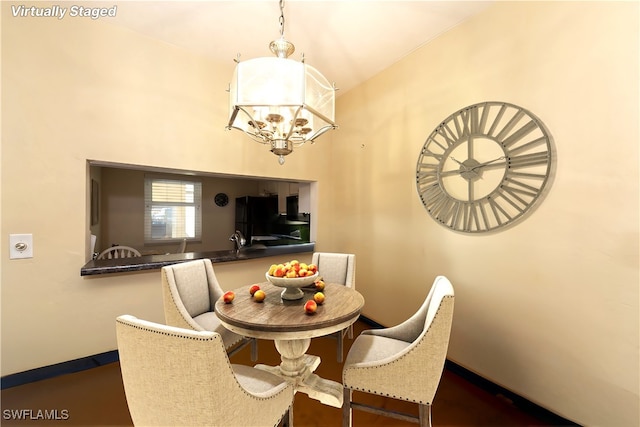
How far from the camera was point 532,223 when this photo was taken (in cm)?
182

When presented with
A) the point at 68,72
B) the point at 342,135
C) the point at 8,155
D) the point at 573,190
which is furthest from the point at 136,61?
the point at 573,190

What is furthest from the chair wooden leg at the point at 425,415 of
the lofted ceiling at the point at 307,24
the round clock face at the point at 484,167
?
the lofted ceiling at the point at 307,24

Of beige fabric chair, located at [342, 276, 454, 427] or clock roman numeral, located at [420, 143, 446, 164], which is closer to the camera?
beige fabric chair, located at [342, 276, 454, 427]

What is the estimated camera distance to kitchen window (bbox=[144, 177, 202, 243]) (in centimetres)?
503

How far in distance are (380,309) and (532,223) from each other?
1.72 metres

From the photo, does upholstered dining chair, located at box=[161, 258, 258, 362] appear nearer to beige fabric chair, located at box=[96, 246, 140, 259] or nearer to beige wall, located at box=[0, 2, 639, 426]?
beige wall, located at box=[0, 2, 639, 426]

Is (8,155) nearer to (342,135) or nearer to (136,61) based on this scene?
(136,61)

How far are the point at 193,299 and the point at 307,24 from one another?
7.76 ft

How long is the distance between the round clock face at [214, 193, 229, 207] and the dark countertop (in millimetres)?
2868

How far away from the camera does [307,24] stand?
226cm

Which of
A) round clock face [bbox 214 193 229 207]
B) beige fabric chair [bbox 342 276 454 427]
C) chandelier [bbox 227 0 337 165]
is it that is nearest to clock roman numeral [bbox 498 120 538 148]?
beige fabric chair [bbox 342 276 454 427]

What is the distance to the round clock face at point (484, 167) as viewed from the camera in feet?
5.92

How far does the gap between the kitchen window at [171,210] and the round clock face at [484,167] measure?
4.54m

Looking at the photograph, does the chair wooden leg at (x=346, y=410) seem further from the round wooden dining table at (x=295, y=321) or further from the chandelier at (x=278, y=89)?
the chandelier at (x=278, y=89)
